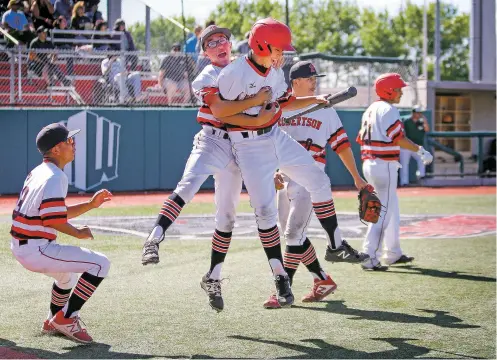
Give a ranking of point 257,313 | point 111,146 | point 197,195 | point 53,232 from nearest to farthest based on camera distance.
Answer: point 53,232, point 257,313, point 197,195, point 111,146

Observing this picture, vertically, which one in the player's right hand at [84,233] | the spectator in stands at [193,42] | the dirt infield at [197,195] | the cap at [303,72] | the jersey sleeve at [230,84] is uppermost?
the spectator in stands at [193,42]

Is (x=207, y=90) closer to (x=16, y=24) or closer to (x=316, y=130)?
(x=316, y=130)

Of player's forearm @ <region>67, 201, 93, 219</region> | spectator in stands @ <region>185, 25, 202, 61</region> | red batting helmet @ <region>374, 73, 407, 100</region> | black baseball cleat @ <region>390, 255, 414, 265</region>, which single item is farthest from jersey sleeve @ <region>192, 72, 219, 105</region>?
spectator in stands @ <region>185, 25, 202, 61</region>

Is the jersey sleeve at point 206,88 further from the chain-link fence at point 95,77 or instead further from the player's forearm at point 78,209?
the chain-link fence at point 95,77

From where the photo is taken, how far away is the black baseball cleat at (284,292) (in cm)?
638

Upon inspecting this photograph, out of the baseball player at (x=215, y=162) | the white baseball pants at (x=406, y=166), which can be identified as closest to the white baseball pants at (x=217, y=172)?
the baseball player at (x=215, y=162)

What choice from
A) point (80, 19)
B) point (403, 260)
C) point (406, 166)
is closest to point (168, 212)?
point (403, 260)

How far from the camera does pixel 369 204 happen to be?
26.1 ft

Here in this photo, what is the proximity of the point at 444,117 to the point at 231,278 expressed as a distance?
3166 cm

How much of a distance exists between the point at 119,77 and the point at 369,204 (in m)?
12.1

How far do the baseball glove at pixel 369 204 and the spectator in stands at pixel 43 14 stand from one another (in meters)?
13.4

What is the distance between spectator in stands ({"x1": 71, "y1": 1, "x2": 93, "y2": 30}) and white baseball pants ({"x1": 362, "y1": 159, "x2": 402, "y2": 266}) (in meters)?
11.9

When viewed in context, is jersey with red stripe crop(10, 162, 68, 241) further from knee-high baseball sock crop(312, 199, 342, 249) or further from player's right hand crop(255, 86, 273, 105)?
knee-high baseball sock crop(312, 199, 342, 249)

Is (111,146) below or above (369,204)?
above
